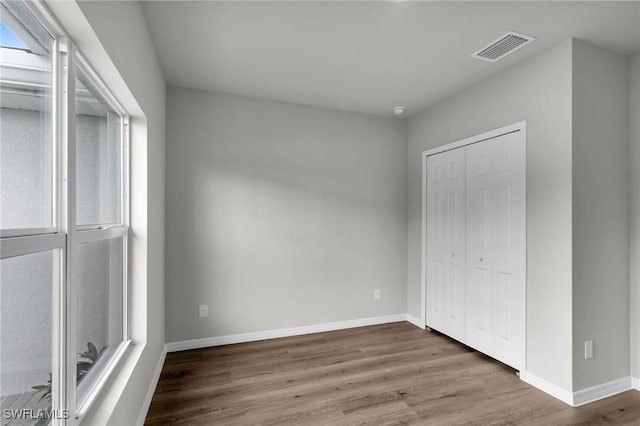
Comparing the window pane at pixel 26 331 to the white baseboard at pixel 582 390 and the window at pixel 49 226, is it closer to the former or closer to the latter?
the window at pixel 49 226

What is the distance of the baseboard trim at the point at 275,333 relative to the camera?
3.05m

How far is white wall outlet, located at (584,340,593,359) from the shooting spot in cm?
223

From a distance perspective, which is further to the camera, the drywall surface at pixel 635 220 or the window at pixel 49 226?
the drywall surface at pixel 635 220

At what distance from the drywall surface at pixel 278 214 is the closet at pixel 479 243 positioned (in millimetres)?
544

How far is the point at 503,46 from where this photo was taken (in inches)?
91.0

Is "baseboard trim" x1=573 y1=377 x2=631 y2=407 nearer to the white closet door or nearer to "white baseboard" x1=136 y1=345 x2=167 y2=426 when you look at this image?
the white closet door

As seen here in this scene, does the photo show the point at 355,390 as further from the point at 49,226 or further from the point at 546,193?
the point at 49,226

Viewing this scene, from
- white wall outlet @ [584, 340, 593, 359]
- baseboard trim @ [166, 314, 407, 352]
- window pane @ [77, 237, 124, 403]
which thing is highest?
window pane @ [77, 237, 124, 403]

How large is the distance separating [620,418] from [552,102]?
7.14 feet

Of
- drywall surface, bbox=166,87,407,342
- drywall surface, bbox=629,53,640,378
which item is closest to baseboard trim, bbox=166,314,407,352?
drywall surface, bbox=166,87,407,342

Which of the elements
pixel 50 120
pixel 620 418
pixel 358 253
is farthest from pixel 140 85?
pixel 620 418

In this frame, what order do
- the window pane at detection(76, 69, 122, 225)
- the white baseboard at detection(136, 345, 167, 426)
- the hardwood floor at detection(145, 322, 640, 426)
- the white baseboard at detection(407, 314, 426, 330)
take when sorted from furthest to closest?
the white baseboard at detection(407, 314, 426, 330) < the hardwood floor at detection(145, 322, 640, 426) < the white baseboard at detection(136, 345, 167, 426) < the window pane at detection(76, 69, 122, 225)

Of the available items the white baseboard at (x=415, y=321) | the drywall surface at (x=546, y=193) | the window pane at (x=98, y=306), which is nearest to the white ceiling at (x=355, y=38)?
the drywall surface at (x=546, y=193)

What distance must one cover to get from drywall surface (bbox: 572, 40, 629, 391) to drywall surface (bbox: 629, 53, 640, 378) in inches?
1.3
